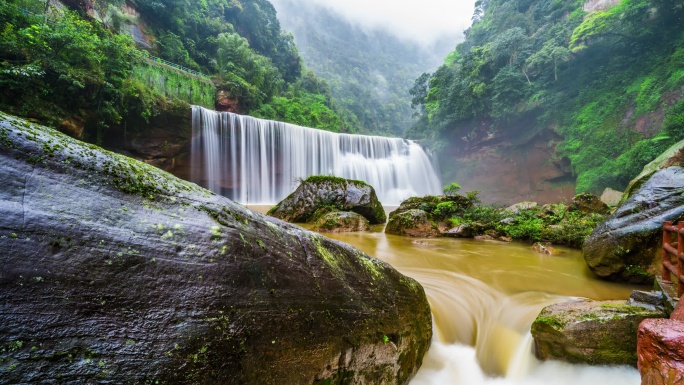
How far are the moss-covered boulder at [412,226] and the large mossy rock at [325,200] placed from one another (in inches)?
70.0

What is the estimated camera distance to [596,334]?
2.58 metres

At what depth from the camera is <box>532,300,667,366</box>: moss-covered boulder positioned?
8.32 feet

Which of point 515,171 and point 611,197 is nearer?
point 611,197

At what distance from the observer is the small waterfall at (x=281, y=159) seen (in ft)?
56.4

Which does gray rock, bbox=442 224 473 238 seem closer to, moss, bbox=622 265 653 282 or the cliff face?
moss, bbox=622 265 653 282

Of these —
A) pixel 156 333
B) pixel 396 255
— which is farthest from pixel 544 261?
pixel 156 333

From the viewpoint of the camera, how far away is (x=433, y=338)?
3.08m

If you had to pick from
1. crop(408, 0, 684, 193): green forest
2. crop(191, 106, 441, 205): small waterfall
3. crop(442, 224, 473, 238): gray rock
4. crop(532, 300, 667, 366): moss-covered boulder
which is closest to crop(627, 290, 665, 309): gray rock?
crop(532, 300, 667, 366): moss-covered boulder

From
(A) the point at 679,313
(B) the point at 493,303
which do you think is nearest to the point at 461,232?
(B) the point at 493,303

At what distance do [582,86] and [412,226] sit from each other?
20.2 m

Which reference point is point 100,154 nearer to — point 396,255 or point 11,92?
point 396,255

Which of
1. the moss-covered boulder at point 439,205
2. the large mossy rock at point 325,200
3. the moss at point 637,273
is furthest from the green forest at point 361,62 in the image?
the moss at point 637,273

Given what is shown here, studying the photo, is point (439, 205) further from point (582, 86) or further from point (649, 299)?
point (582, 86)

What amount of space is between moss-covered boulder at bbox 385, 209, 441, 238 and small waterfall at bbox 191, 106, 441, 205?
10.3 m
